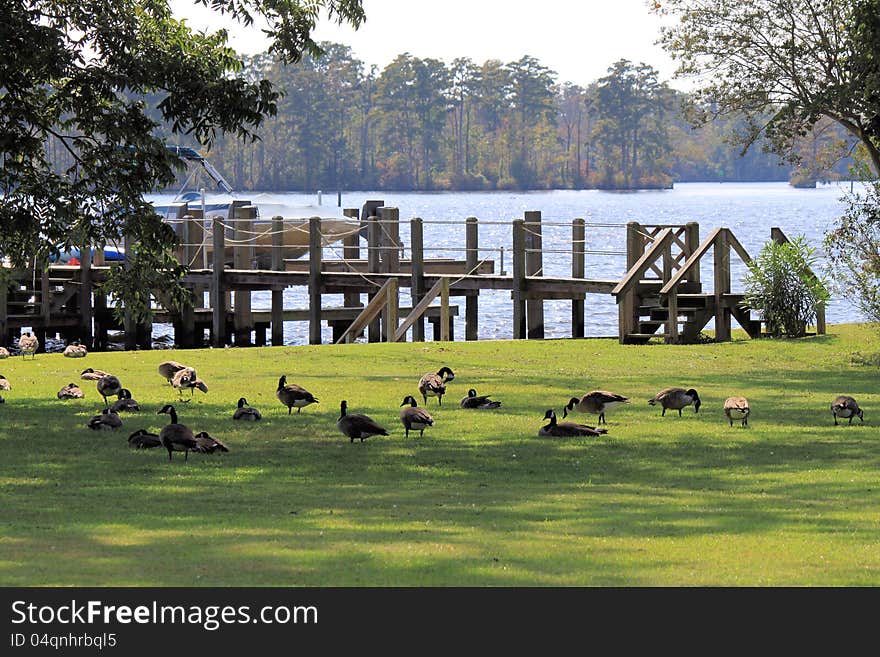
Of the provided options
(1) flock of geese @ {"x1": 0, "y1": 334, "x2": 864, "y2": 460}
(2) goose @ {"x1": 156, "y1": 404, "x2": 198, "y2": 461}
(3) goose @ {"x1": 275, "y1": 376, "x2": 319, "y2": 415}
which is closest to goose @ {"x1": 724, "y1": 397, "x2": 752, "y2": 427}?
(1) flock of geese @ {"x1": 0, "y1": 334, "x2": 864, "y2": 460}

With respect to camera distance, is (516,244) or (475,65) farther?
(475,65)

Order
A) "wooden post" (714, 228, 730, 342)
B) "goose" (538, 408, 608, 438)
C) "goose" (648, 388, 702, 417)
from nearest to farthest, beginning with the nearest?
"goose" (538, 408, 608, 438) < "goose" (648, 388, 702, 417) < "wooden post" (714, 228, 730, 342)

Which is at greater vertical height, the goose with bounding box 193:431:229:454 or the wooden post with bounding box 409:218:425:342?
the wooden post with bounding box 409:218:425:342

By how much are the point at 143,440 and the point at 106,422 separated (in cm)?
147

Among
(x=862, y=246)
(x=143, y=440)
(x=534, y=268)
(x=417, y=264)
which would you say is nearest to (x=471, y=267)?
(x=534, y=268)

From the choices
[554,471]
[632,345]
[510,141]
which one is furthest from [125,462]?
[510,141]

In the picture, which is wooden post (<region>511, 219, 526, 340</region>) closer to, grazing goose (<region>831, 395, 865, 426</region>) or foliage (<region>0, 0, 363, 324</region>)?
foliage (<region>0, 0, 363, 324</region>)

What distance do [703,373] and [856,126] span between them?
598cm

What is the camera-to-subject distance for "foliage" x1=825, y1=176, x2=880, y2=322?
2512 centimetres

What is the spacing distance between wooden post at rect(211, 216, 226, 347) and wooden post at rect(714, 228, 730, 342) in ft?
44.8

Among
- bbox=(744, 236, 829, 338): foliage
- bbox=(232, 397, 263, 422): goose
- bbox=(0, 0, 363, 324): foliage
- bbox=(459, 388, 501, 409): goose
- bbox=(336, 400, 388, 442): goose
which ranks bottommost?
bbox=(459, 388, 501, 409): goose

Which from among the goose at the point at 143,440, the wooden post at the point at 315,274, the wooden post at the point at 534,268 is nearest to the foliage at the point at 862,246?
the wooden post at the point at 534,268

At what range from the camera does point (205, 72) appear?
17438 millimetres

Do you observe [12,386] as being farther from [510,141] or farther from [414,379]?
[510,141]
